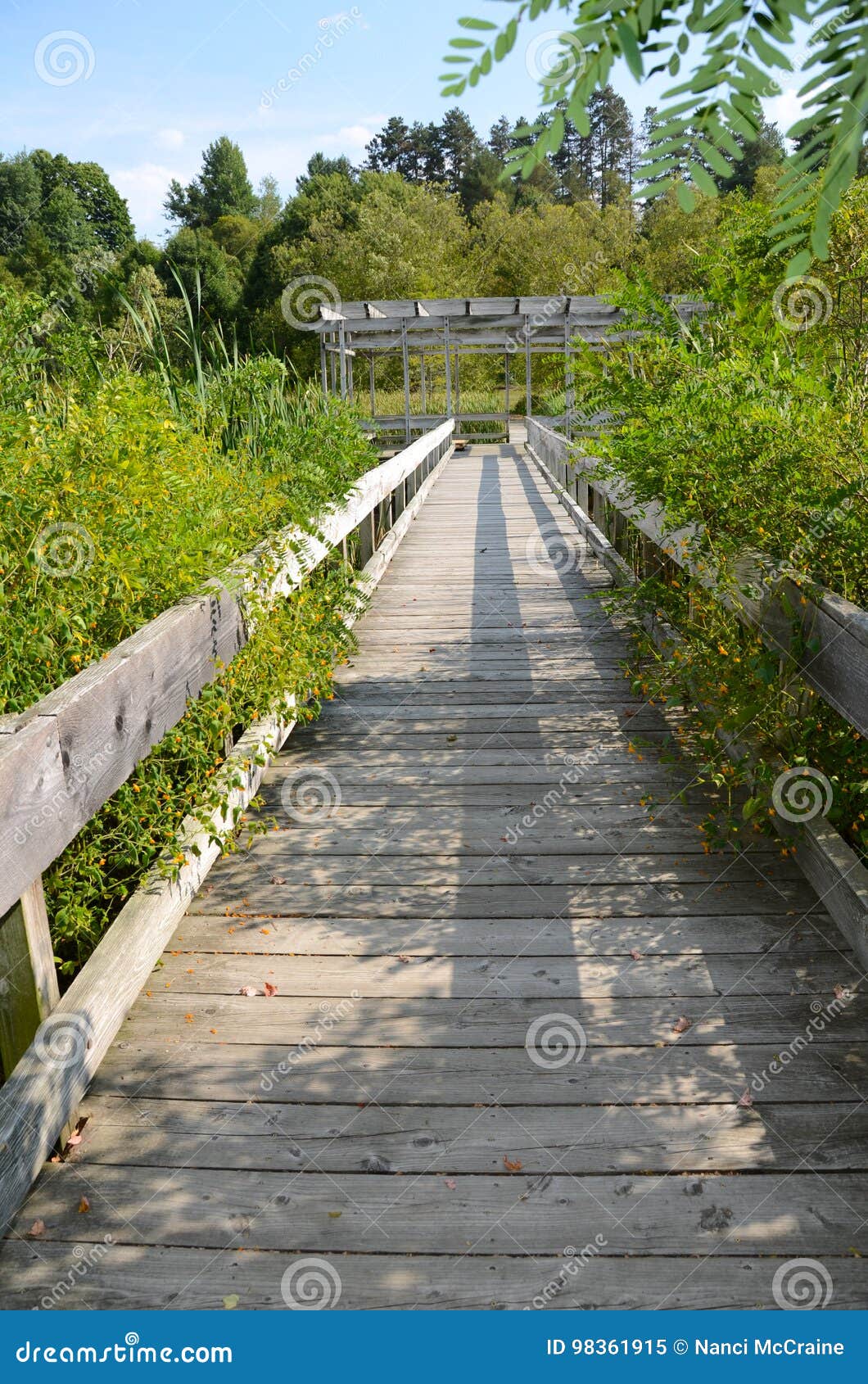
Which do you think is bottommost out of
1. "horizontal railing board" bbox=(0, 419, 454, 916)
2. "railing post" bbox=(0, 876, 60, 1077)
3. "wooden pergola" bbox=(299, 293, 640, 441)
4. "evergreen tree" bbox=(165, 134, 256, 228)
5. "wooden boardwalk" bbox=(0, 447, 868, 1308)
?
"wooden boardwalk" bbox=(0, 447, 868, 1308)

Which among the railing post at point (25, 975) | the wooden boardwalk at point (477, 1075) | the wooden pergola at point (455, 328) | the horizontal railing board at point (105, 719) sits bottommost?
the wooden boardwalk at point (477, 1075)

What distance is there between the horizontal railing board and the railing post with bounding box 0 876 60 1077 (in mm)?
142

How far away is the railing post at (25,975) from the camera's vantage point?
2.09m

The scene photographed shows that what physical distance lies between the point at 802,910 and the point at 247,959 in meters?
1.60

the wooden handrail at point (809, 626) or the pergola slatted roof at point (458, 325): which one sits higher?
the pergola slatted roof at point (458, 325)

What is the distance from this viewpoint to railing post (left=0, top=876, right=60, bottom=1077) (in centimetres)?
209

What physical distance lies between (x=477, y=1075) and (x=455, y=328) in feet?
82.4

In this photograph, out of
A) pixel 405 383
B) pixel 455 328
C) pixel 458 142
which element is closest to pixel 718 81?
pixel 405 383

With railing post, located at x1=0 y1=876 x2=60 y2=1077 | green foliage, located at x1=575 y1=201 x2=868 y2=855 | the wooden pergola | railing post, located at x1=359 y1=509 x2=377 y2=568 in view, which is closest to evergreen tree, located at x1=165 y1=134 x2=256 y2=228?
the wooden pergola

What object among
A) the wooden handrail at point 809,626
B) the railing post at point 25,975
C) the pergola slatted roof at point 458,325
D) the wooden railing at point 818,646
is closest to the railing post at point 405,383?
the pergola slatted roof at point 458,325

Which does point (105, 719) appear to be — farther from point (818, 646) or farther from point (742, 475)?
point (742, 475)

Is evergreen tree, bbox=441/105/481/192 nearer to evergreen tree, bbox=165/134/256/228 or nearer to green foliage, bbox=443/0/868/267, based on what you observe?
evergreen tree, bbox=165/134/256/228

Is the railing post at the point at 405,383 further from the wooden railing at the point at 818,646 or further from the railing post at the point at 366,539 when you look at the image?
the wooden railing at the point at 818,646

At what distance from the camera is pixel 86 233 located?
217 ft
